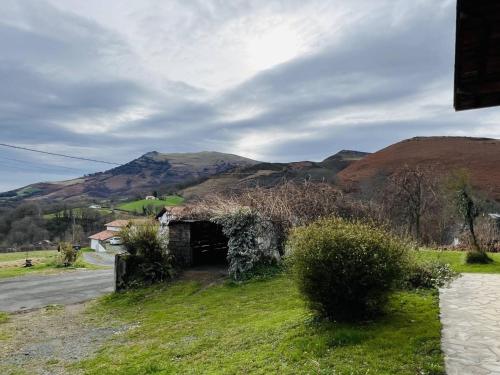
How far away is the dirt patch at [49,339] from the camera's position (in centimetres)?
803

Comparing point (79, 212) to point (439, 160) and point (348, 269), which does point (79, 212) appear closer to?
point (439, 160)

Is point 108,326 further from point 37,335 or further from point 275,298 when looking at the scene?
point 275,298

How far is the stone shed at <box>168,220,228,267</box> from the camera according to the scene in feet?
54.6

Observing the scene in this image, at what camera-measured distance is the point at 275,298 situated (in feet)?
35.7

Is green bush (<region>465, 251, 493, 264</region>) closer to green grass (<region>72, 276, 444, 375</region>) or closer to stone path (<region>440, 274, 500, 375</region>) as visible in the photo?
stone path (<region>440, 274, 500, 375</region>)

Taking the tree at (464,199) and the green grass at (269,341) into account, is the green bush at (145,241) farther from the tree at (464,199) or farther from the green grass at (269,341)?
the tree at (464,199)

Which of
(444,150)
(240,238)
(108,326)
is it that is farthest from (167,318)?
(444,150)

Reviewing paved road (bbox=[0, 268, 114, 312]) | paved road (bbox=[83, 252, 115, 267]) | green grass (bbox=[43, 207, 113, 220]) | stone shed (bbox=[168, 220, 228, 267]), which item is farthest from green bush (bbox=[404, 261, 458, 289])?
green grass (bbox=[43, 207, 113, 220])

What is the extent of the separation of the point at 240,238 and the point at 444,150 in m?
36.8

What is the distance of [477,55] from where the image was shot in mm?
4707

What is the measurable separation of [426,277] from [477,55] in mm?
5985

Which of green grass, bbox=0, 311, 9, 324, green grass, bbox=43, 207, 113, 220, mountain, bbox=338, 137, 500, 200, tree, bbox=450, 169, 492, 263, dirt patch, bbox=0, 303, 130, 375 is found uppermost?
mountain, bbox=338, 137, 500, 200

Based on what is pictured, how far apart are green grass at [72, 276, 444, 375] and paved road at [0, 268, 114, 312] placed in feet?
18.2

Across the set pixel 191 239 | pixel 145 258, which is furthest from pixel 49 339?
pixel 191 239
